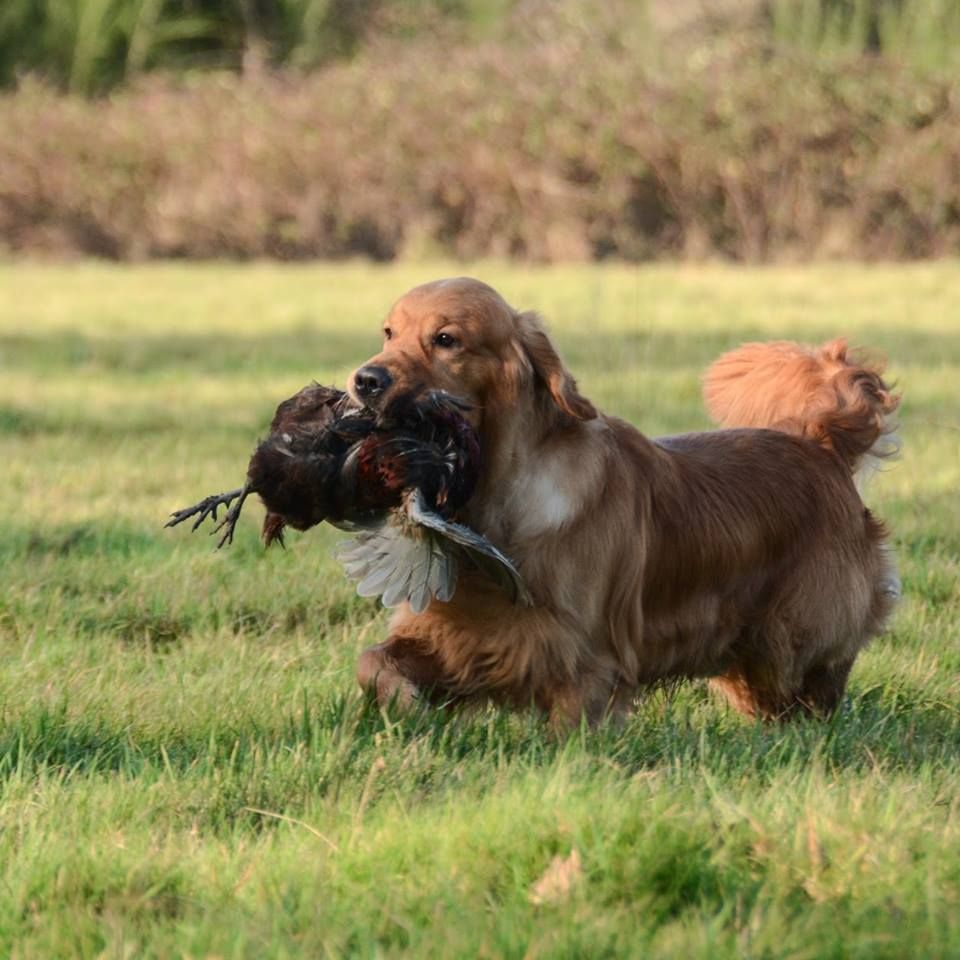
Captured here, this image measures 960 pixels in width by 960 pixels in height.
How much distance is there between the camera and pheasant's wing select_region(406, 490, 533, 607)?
12.4ft

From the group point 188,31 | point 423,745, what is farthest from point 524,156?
point 423,745

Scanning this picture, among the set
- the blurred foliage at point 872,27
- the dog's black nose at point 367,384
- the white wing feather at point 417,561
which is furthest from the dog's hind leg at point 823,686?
the blurred foliage at point 872,27

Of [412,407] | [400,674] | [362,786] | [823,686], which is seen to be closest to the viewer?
[362,786]

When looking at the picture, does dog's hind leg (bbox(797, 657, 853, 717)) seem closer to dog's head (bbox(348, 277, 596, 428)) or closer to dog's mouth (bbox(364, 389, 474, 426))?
dog's head (bbox(348, 277, 596, 428))

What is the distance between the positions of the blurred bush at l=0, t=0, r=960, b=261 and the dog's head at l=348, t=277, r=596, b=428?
49.8 ft

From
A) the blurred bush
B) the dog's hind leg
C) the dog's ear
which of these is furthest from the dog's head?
the blurred bush

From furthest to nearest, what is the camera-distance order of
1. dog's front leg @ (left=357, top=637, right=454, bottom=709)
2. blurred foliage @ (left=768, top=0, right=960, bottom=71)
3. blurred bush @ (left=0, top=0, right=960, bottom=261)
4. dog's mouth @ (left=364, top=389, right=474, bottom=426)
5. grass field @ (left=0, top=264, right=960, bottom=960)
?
blurred foliage @ (left=768, top=0, right=960, bottom=71) < blurred bush @ (left=0, top=0, right=960, bottom=261) < dog's front leg @ (left=357, top=637, right=454, bottom=709) < dog's mouth @ (left=364, top=389, right=474, bottom=426) < grass field @ (left=0, top=264, right=960, bottom=960)

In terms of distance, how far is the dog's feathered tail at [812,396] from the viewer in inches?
199

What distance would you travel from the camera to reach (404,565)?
4008 millimetres

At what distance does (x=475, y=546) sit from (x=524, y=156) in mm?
17336

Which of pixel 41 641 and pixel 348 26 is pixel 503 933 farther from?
pixel 348 26

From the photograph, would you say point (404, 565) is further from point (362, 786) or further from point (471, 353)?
point (362, 786)

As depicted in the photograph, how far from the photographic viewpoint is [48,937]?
279cm

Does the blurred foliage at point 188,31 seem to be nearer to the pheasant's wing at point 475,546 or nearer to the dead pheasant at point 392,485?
the dead pheasant at point 392,485
